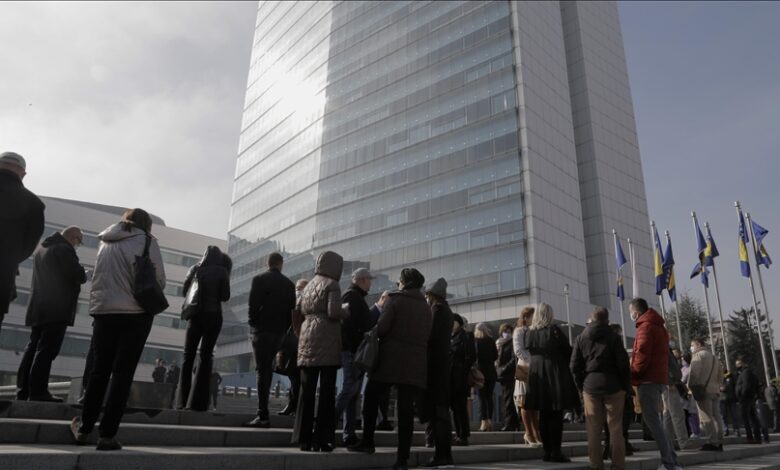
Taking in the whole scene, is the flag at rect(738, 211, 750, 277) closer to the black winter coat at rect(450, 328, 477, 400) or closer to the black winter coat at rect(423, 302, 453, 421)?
the black winter coat at rect(450, 328, 477, 400)

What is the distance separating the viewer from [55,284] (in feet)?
19.8

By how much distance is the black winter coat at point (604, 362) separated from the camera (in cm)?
613

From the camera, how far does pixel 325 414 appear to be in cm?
531

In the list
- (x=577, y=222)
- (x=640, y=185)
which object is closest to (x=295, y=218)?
(x=577, y=222)

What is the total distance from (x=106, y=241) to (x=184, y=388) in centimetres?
287

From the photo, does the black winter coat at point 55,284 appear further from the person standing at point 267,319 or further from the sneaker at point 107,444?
the sneaker at point 107,444

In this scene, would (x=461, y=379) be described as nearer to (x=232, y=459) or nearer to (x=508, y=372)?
(x=508, y=372)

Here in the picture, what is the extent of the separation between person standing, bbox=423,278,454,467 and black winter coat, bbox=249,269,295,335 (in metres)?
1.89

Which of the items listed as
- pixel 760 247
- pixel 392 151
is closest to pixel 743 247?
pixel 760 247

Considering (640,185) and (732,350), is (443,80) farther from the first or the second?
(732,350)

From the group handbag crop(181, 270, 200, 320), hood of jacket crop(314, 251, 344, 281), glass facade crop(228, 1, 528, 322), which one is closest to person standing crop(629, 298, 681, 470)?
hood of jacket crop(314, 251, 344, 281)

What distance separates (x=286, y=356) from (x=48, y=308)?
2.70 m

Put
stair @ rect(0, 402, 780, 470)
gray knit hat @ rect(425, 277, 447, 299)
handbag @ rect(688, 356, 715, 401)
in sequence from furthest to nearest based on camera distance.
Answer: handbag @ rect(688, 356, 715, 401) → gray knit hat @ rect(425, 277, 447, 299) → stair @ rect(0, 402, 780, 470)

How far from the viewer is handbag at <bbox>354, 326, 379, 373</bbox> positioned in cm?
523
